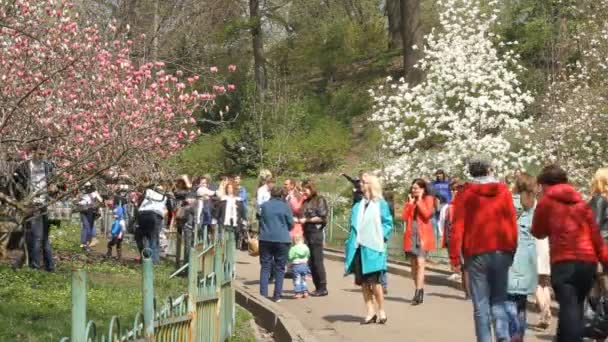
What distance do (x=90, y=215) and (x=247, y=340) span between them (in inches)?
469

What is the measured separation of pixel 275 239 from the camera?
607 inches

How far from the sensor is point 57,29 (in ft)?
52.9

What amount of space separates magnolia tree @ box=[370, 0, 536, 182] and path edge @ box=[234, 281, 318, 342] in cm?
1483

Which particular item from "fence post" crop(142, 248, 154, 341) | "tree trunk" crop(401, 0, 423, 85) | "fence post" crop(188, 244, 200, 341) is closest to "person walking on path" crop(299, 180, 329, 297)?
"fence post" crop(188, 244, 200, 341)

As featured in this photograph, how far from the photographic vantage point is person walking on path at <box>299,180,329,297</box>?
651 inches

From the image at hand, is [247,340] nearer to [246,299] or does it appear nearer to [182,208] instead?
[246,299]

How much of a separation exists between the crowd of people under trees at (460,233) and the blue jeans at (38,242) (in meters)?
0.02

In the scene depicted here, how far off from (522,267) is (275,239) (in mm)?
5421

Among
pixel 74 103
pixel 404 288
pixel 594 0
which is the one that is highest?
pixel 594 0

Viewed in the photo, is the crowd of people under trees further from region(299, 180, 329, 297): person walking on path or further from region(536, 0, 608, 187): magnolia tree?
region(536, 0, 608, 187): magnolia tree

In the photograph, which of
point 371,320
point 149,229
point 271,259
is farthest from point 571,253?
point 149,229

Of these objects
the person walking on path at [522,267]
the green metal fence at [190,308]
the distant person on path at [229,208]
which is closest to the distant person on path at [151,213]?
the distant person on path at [229,208]

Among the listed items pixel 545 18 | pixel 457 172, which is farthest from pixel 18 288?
pixel 545 18

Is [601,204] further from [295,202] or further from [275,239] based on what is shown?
[295,202]
